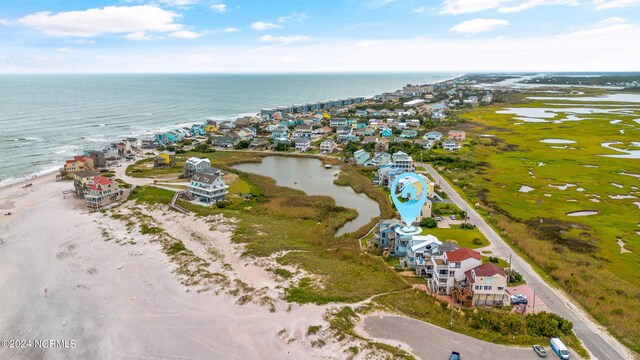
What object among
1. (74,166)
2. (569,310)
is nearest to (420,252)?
(569,310)

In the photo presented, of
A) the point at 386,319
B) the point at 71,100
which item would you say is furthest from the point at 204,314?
the point at 71,100

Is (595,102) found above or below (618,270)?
above

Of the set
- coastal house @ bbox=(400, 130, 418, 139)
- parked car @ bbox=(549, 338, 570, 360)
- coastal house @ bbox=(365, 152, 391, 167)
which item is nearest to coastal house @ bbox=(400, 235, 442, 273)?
parked car @ bbox=(549, 338, 570, 360)

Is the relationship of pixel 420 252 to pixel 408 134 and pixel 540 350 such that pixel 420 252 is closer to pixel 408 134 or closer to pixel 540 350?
pixel 540 350

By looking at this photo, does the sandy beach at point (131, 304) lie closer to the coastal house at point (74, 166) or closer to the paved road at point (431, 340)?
the paved road at point (431, 340)

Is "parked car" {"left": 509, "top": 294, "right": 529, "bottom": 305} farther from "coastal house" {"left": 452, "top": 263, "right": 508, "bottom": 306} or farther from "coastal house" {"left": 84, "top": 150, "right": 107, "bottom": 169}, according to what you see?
"coastal house" {"left": 84, "top": 150, "right": 107, "bottom": 169}

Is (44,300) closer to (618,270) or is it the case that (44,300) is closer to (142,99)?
(618,270)

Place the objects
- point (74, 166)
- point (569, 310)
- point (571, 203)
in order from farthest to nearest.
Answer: point (74, 166) → point (571, 203) → point (569, 310)
